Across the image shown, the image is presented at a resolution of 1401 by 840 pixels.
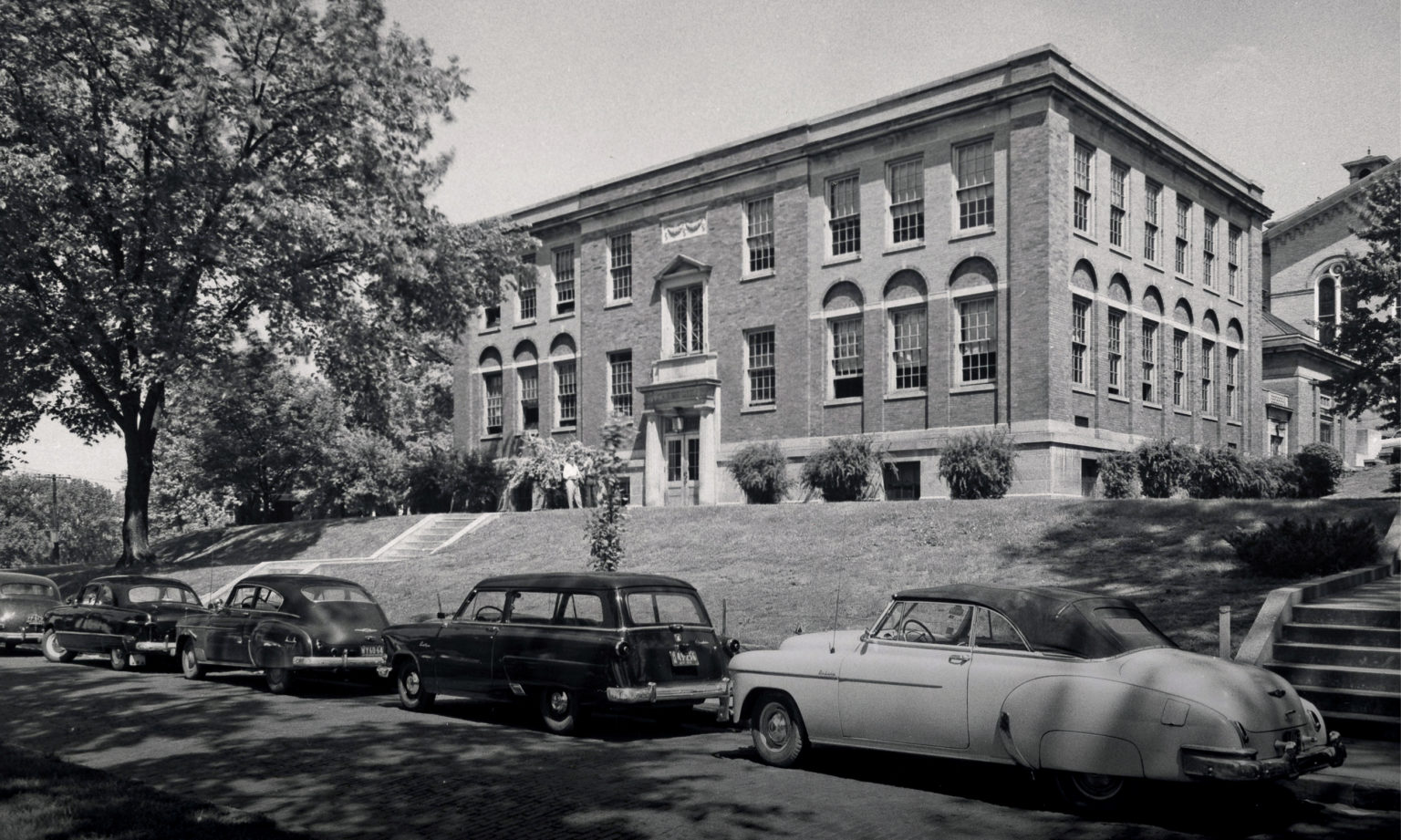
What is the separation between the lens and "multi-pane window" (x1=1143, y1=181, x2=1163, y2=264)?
32.0 metres

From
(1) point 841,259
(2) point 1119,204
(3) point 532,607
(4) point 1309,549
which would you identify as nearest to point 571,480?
(1) point 841,259

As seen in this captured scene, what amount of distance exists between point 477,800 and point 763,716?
268cm

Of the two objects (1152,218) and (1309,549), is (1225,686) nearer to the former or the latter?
(1309,549)

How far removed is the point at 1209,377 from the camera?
34.6m

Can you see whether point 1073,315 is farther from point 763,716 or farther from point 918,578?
point 763,716

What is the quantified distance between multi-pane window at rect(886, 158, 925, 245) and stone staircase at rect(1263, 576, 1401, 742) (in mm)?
18741

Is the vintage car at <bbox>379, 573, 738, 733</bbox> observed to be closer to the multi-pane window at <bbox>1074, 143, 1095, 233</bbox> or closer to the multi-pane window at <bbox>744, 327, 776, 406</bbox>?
the multi-pane window at <bbox>1074, 143, 1095, 233</bbox>

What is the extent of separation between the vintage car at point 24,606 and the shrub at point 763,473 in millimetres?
16559

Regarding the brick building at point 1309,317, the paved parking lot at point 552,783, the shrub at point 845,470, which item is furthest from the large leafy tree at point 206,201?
the brick building at point 1309,317

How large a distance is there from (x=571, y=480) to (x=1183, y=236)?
64.2 ft

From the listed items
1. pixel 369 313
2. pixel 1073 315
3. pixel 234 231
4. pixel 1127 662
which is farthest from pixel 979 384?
pixel 1127 662

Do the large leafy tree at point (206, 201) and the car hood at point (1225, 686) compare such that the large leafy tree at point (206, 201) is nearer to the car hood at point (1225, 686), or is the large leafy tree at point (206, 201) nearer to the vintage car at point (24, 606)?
the vintage car at point (24, 606)

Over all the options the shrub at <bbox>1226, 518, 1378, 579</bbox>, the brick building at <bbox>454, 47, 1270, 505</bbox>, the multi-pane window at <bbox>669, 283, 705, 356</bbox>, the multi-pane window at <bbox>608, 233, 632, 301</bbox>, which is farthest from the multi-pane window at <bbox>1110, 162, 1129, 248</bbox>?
the shrub at <bbox>1226, 518, 1378, 579</bbox>

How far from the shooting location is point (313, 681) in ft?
53.6
